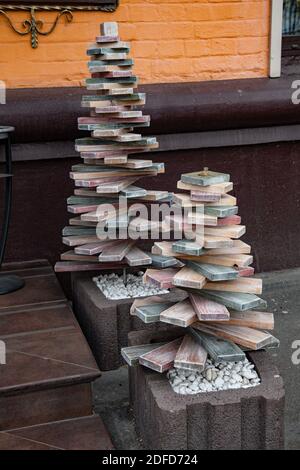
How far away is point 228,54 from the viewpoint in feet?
14.9

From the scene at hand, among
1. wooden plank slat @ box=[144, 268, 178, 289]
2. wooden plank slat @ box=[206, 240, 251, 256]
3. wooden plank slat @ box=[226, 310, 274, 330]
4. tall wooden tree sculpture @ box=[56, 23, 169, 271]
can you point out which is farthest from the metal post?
wooden plank slat @ box=[226, 310, 274, 330]

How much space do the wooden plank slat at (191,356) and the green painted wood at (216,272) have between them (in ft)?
0.99

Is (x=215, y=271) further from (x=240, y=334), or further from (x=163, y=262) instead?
(x=163, y=262)

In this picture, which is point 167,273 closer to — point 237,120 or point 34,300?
point 34,300


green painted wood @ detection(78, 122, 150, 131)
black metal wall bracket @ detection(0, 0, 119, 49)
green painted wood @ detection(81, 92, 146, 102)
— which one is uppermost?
black metal wall bracket @ detection(0, 0, 119, 49)

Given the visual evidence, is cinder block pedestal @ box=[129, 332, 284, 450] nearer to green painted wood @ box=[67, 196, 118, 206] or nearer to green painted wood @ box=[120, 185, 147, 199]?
green painted wood @ box=[120, 185, 147, 199]

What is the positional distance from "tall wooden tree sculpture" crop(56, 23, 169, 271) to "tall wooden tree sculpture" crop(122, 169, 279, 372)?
78cm

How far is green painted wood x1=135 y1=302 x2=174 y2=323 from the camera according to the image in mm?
2701

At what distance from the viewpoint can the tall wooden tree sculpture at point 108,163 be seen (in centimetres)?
351

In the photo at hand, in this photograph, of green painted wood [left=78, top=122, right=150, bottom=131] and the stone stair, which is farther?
green painted wood [left=78, top=122, right=150, bottom=131]

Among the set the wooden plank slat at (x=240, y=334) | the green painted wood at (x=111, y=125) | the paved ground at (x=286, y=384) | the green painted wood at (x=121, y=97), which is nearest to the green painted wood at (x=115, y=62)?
the green painted wood at (x=121, y=97)

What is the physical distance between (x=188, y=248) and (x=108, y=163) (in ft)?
3.51

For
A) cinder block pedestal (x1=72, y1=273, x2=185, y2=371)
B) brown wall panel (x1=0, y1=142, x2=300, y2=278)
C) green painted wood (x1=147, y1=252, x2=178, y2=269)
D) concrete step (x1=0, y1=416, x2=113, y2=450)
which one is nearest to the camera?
concrete step (x1=0, y1=416, x2=113, y2=450)

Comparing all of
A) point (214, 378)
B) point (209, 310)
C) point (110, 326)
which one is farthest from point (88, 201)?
point (214, 378)
